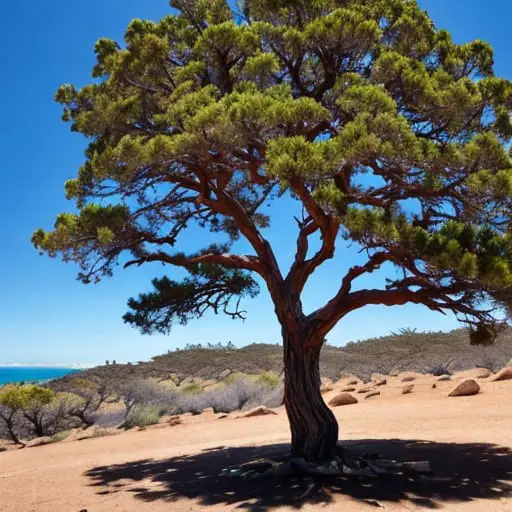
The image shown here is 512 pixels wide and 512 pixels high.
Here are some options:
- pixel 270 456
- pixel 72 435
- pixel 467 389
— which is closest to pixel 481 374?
pixel 467 389

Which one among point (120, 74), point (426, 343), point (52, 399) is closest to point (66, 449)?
point (52, 399)

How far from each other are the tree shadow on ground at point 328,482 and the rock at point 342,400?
7.58m

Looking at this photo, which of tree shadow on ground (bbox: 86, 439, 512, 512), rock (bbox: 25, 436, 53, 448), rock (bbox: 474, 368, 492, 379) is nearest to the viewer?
tree shadow on ground (bbox: 86, 439, 512, 512)

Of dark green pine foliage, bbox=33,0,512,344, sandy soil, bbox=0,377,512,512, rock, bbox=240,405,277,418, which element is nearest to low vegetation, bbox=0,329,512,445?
rock, bbox=240,405,277,418

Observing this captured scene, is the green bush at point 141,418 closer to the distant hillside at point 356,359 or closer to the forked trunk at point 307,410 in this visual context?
the distant hillside at point 356,359

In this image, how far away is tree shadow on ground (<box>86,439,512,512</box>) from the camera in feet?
23.2

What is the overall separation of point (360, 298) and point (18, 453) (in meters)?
11.3

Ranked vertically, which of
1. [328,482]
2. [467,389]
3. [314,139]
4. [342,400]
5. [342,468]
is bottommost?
[328,482]

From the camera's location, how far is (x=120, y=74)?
9.41 metres

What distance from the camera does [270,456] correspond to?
425 inches

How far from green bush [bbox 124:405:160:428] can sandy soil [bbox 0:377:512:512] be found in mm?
1038

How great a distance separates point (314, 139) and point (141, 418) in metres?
13.5

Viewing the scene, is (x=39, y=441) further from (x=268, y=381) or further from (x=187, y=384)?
(x=187, y=384)

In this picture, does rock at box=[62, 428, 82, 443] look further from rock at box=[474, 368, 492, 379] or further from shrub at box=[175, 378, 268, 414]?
rock at box=[474, 368, 492, 379]
